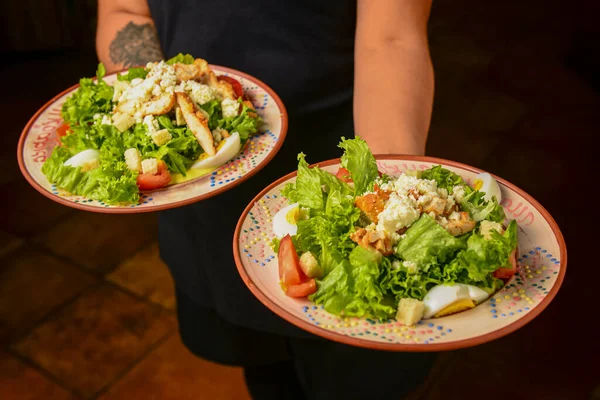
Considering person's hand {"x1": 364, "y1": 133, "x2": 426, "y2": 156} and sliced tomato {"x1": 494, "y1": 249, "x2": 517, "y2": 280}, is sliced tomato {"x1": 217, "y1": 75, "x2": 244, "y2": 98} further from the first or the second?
sliced tomato {"x1": 494, "y1": 249, "x2": 517, "y2": 280}

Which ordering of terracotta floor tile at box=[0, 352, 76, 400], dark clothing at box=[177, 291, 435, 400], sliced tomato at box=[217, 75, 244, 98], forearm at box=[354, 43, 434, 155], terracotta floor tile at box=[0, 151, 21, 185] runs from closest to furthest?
1. forearm at box=[354, 43, 434, 155]
2. sliced tomato at box=[217, 75, 244, 98]
3. dark clothing at box=[177, 291, 435, 400]
4. terracotta floor tile at box=[0, 352, 76, 400]
5. terracotta floor tile at box=[0, 151, 21, 185]

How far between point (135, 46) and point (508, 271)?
1.66 meters

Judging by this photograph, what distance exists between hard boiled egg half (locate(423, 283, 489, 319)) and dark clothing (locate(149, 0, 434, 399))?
1.02 m

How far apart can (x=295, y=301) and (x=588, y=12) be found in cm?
560

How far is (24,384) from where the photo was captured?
329 cm

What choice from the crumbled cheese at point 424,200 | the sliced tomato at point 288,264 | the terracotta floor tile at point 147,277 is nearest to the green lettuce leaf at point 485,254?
the crumbled cheese at point 424,200

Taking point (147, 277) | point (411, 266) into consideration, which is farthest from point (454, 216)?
point (147, 277)

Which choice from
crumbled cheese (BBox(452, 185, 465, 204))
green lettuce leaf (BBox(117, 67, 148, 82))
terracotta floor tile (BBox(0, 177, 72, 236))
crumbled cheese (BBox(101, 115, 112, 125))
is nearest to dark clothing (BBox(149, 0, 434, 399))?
green lettuce leaf (BBox(117, 67, 148, 82))

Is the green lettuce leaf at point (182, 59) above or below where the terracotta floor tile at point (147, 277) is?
above

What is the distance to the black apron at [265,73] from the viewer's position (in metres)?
2.19

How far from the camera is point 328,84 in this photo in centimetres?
226

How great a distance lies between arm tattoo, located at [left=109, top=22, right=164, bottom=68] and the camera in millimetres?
2373

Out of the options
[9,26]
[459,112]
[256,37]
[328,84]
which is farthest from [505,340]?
[9,26]

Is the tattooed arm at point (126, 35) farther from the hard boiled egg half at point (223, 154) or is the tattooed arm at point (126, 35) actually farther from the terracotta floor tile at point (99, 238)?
the terracotta floor tile at point (99, 238)
